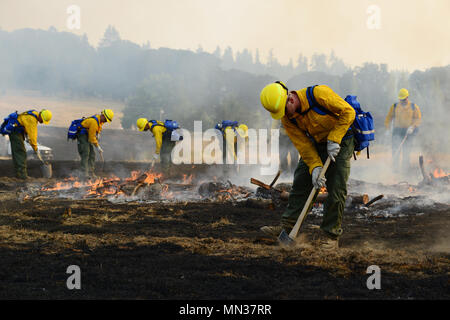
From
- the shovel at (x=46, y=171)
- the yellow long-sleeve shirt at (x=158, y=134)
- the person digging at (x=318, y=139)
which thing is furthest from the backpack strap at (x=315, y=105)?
the shovel at (x=46, y=171)

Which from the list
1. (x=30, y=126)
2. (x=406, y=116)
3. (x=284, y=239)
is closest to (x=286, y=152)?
(x=406, y=116)

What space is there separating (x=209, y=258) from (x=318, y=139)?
1.73m

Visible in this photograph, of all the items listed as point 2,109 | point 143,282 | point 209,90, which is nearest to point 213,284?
point 143,282

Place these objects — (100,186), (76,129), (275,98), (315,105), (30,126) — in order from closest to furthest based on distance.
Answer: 1. (275,98)
2. (315,105)
3. (100,186)
4. (30,126)
5. (76,129)

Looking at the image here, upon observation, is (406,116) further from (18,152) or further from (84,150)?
(18,152)

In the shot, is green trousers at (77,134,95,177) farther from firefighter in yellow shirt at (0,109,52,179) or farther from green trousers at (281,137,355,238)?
green trousers at (281,137,355,238)

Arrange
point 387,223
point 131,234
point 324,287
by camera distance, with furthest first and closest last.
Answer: point 387,223, point 131,234, point 324,287

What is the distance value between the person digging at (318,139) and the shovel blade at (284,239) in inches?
4.6

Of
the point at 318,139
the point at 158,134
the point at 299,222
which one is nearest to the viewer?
the point at 299,222

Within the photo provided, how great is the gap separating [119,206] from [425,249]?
537cm

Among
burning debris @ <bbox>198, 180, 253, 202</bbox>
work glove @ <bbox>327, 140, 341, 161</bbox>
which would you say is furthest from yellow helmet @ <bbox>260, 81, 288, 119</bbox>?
burning debris @ <bbox>198, 180, 253, 202</bbox>

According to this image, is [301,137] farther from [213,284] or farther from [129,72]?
[129,72]

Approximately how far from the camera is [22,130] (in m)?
12.6

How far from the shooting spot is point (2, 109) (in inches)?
1954
